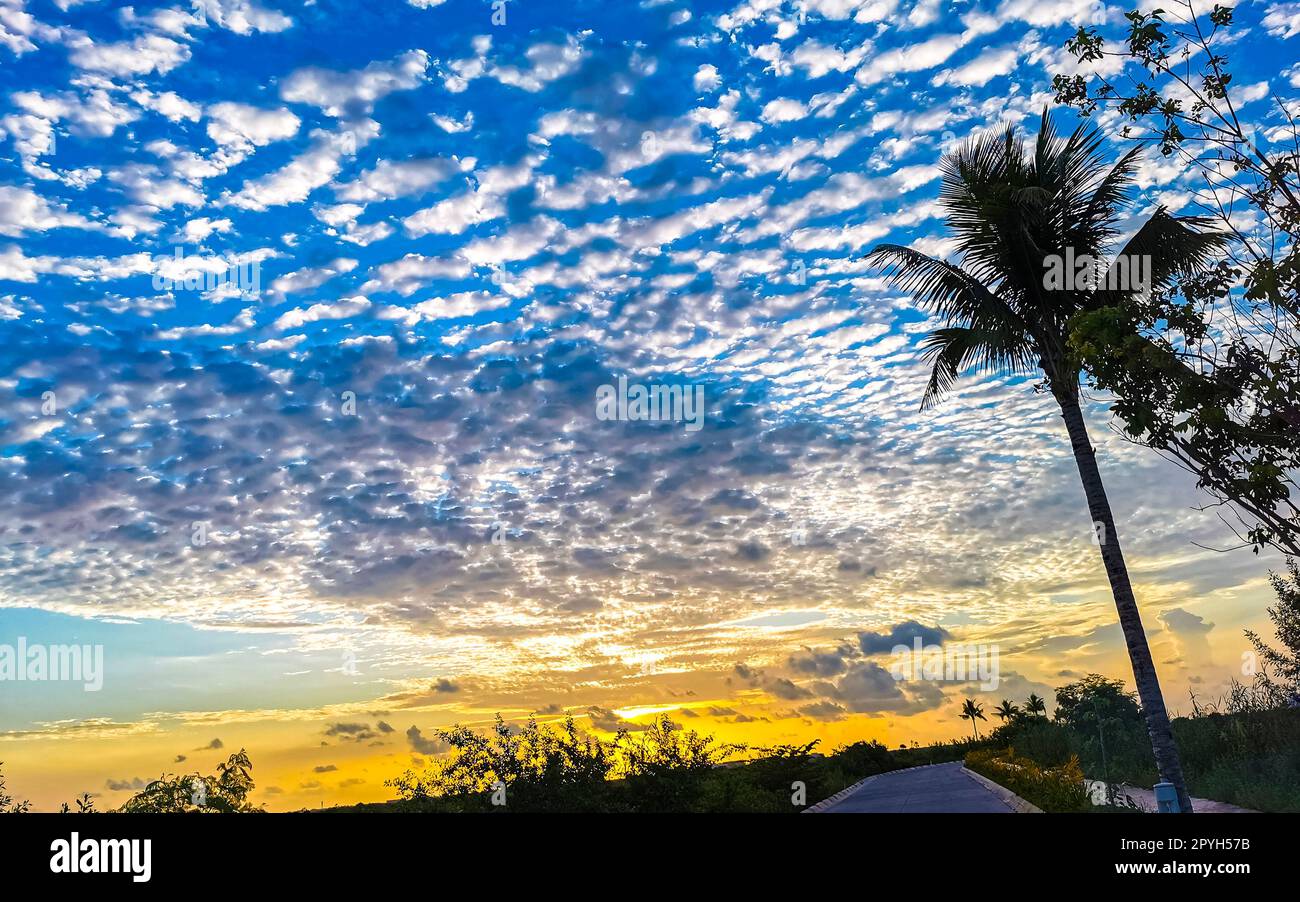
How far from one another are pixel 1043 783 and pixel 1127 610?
7.60 m

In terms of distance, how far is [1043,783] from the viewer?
74.2ft

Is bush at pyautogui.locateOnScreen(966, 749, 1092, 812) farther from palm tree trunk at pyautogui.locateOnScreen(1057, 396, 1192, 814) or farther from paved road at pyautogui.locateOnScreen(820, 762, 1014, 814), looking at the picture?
palm tree trunk at pyautogui.locateOnScreen(1057, 396, 1192, 814)

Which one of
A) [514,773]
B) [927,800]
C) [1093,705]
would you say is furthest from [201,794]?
[1093,705]

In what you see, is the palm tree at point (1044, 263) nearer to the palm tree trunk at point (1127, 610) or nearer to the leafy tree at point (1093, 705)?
the palm tree trunk at point (1127, 610)

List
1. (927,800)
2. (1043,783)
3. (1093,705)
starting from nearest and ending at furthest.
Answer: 1. (1043,783)
2. (927,800)
3. (1093,705)

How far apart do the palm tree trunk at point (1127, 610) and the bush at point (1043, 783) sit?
318 cm

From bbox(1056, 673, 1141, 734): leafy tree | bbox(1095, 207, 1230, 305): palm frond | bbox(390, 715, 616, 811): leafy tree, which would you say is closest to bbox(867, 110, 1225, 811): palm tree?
bbox(1095, 207, 1230, 305): palm frond

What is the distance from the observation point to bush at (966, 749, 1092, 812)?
1981cm

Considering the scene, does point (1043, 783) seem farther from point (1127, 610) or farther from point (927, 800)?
point (1127, 610)

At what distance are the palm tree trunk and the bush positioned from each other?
10.4 feet

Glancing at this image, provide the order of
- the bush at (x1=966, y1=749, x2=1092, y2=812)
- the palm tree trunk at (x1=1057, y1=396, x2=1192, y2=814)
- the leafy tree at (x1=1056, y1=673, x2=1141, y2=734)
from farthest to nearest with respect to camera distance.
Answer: the leafy tree at (x1=1056, y1=673, x2=1141, y2=734)
the bush at (x1=966, y1=749, x2=1092, y2=812)
the palm tree trunk at (x1=1057, y1=396, x2=1192, y2=814)

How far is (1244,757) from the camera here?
78.7 feet
